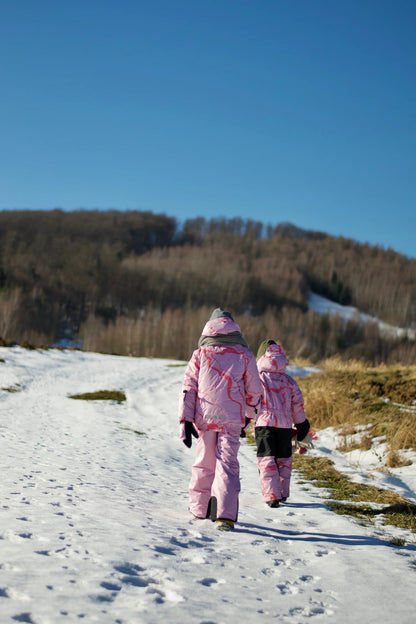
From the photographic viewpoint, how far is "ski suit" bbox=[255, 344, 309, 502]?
5113mm

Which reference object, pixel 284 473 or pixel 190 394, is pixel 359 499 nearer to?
pixel 284 473

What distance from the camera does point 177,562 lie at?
299 cm

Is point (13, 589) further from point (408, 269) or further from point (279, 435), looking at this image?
point (408, 269)

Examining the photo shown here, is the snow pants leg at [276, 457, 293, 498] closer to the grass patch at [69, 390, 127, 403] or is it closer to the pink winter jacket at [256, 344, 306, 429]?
the pink winter jacket at [256, 344, 306, 429]

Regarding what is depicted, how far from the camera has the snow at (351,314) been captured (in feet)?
380

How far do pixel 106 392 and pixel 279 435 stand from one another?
32.9ft

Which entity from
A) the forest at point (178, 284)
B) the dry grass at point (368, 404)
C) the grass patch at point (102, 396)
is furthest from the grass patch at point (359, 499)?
the forest at point (178, 284)

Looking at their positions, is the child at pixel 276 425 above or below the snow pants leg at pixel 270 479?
above

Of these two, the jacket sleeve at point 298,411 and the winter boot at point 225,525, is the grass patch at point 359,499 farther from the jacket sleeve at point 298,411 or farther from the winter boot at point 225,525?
the winter boot at point 225,525

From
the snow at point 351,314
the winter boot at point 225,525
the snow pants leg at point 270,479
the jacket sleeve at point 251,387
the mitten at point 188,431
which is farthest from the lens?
the snow at point 351,314

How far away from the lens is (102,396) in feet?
45.6

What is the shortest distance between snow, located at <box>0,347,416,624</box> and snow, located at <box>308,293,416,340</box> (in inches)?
4394

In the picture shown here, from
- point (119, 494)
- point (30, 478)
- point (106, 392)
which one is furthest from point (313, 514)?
point (106, 392)

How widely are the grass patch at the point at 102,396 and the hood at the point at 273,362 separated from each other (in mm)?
8463
